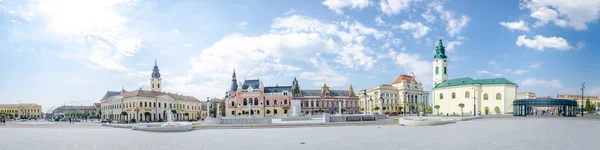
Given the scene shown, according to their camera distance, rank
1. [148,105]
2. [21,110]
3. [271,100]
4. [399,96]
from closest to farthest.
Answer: [148,105], [271,100], [399,96], [21,110]

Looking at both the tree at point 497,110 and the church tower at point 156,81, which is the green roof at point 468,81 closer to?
the tree at point 497,110

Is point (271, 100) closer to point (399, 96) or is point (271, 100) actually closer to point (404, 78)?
point (399, 96)

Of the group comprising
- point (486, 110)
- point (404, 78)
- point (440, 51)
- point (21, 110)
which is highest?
point (440, 51)

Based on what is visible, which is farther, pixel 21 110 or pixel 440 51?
pixel 21 110

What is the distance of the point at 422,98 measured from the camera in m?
110

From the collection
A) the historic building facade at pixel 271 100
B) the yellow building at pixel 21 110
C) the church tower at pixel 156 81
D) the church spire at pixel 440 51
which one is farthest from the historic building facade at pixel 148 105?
the church spire at pixel 440 51

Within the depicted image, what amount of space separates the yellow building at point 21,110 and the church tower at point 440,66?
146m

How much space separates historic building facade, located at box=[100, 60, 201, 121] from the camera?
81875 millimetres

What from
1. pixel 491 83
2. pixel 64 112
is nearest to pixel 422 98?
pixel 491 83

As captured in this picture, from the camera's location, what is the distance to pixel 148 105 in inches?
3290

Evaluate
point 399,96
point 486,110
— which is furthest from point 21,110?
point 486,110

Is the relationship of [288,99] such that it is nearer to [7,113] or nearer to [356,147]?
[356,147]

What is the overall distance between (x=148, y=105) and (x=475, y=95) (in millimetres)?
76248

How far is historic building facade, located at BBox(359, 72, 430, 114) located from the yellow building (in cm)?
12842
